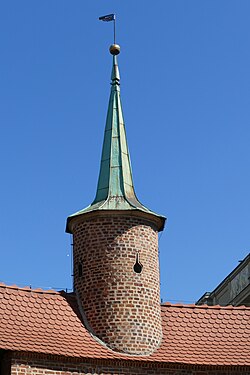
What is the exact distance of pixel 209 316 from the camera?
25.6m

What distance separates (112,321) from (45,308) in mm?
1788

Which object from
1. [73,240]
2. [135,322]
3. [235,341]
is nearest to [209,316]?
[235,341]

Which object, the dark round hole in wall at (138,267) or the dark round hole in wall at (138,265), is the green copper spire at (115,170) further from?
the dark round hole in wall at (138,267)

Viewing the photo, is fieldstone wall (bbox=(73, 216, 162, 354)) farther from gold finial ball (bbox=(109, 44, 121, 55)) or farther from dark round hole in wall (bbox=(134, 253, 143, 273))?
gold finial ball (bbox=(109, 44, 121, 55))

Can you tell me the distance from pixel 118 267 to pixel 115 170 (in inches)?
129

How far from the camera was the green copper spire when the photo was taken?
83.0 ft

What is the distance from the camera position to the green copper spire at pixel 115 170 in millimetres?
25298

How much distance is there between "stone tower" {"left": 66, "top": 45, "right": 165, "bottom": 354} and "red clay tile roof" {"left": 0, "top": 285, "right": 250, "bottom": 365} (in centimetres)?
42

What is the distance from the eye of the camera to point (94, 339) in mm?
23641

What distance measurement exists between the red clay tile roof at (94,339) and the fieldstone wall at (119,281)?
40 centimetres

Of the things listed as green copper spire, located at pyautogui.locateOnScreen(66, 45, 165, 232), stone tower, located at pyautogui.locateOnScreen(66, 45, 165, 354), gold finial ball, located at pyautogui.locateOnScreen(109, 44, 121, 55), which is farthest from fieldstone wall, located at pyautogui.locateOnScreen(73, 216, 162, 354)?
gold finial ball, located at pyautogui.locateOnScreen(109, 44, 121, 55)

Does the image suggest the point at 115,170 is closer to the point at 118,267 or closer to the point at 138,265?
the point at 138,265

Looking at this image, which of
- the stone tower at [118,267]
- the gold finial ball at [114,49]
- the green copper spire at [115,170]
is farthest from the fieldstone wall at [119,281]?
the gold finial ball at [114,49]

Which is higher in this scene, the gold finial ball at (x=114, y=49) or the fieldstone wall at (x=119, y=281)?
the gold finial ball at (x=114, y=49)
